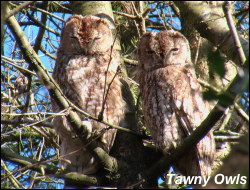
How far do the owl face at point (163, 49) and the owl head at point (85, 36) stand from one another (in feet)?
1.19

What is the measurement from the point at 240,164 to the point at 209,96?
0.28 m

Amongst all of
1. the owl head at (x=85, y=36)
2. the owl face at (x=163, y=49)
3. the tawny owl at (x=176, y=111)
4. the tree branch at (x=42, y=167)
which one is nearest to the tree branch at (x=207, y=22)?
the owl face at (x=163, y=49)

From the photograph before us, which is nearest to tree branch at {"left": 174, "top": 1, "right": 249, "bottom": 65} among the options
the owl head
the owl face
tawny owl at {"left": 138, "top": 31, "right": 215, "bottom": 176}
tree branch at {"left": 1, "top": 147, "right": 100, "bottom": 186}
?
the owl face

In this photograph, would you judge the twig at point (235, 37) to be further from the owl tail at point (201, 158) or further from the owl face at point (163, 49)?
the owl face at point (163, 49)

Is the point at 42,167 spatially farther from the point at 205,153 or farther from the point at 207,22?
the point at 207,22

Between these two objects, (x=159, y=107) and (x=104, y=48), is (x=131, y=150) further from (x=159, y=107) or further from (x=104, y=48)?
(x=104, y=48)

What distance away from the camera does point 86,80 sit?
3.24 metres

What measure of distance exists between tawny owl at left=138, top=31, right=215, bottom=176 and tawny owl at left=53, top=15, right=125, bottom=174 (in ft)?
0.86

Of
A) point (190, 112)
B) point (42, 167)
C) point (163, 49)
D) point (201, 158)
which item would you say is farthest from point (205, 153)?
point (42, 167)

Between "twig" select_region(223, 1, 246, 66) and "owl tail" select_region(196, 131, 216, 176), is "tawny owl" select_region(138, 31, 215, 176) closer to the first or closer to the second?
"owl tail" select_region(196, 131, 216, 176)

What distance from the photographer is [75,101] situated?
10.5 feet

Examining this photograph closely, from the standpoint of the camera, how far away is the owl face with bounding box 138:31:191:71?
11.6 feet

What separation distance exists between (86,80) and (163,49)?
0.76m

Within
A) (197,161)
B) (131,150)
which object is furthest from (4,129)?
(197,161)
